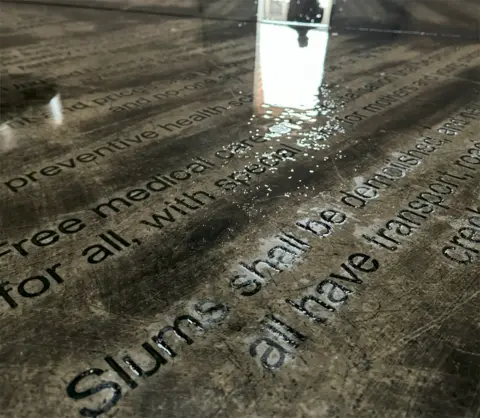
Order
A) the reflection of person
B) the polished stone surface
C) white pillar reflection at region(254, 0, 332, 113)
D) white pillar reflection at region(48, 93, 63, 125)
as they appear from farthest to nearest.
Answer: the reflection of person → white pillar reflection at region(254, 0, 332, 113) → white pillar reflection at region(48, 93, 63, 125) → the polished stone surface

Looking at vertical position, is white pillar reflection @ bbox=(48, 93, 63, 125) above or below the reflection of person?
below

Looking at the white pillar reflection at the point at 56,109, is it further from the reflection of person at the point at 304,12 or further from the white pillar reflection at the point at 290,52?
the reflection of person at the point at 304,12

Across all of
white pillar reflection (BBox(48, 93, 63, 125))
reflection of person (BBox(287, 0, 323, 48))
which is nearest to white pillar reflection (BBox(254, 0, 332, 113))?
reflection of person (BBox(287, 0, 323, 48))

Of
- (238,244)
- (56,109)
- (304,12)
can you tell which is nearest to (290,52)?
(304,12)

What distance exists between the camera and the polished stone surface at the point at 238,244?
1128 mm

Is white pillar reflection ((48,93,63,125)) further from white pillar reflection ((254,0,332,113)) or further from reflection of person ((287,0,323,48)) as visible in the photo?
reflection of person ((287,0,323,48))

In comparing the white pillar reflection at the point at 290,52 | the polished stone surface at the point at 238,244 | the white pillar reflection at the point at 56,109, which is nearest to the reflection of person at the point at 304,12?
the white pillar reflection at the point at 290,52

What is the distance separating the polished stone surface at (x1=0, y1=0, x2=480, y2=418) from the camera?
1.13m

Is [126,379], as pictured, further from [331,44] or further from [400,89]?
[331,44]

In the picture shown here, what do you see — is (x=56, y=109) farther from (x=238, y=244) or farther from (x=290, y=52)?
(x=290, y=52)

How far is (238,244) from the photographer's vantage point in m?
1.60

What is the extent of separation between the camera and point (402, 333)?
4.17ft

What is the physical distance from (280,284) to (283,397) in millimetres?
396

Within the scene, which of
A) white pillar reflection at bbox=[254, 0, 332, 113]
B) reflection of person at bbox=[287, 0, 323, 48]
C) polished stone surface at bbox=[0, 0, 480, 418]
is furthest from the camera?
reflection of person at bbox=[287, 0, 323, 48]
